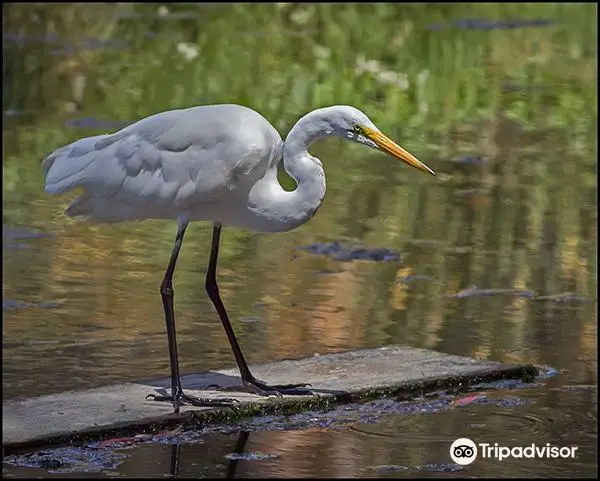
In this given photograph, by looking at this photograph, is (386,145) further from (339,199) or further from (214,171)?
(339,199)

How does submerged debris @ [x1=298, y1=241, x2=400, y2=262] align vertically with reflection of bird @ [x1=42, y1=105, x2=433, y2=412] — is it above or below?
below

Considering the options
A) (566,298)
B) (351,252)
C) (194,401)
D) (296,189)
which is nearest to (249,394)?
(194,401)

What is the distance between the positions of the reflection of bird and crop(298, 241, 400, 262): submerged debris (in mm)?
2818

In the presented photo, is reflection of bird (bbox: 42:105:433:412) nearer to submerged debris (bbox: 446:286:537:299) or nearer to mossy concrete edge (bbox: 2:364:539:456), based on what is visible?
mossy concrete edge (bbox: 2:364:539:456)

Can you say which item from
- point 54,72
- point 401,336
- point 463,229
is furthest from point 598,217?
point 54,72

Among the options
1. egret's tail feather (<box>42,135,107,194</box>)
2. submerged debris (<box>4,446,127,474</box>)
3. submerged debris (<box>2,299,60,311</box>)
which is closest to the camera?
submerged debris (<box>4,446,127,474</box>)

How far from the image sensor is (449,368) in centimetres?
719

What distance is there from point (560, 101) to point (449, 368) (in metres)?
8.63

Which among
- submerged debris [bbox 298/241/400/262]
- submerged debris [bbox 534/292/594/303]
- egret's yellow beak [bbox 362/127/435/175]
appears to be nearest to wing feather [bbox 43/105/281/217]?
egret's yellow beak [bbox 362/127/435/175]

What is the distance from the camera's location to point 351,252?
9836mm

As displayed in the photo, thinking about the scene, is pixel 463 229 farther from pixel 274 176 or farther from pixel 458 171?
pixel 274 176

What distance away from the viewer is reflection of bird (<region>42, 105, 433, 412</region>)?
21.9ft

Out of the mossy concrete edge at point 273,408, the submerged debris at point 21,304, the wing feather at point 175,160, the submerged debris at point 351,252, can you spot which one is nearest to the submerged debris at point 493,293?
the submerged debris at point 351,252

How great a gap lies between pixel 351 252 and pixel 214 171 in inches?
127
